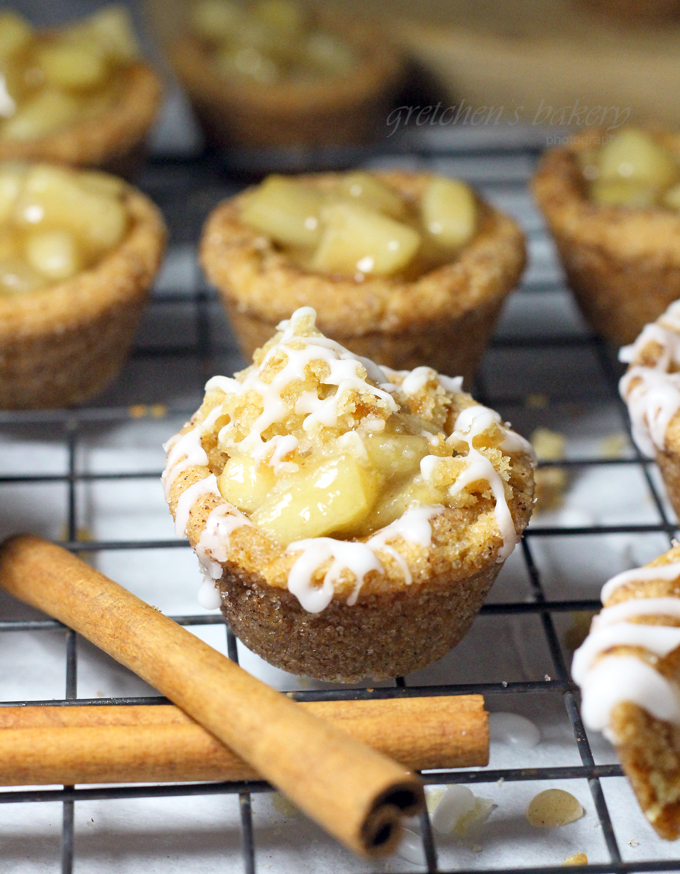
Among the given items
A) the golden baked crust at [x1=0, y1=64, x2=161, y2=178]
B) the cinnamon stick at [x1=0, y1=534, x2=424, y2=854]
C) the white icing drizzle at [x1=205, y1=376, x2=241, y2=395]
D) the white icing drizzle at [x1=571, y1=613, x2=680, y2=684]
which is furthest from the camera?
the golden baked crust at [x1=0, y1=64, x2=161, y2=178]

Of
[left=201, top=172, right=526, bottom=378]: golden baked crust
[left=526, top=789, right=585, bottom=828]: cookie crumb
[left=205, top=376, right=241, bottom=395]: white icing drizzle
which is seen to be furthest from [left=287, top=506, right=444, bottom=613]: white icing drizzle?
[left=201, top=172, right=526, bottom=378]: golden baked crust

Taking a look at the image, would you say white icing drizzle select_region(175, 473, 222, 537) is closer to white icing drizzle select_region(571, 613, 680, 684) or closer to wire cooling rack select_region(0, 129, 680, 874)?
wire cooling rack select_region(0, 129, 680, 874)

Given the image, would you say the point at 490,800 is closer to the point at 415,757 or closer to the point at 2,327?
the point at 415,757

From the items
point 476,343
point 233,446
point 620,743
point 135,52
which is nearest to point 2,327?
point 233,446

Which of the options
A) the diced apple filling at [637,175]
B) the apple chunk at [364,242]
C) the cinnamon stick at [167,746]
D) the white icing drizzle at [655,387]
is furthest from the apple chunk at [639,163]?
the cinnamon stick at [167,746]

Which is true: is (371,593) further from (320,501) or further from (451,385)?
(451,385)

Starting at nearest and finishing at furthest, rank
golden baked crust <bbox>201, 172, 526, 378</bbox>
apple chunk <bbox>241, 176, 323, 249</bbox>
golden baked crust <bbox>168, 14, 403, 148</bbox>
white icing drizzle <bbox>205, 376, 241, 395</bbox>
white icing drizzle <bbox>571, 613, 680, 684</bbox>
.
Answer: white icing drizzle <bbox>571, 613, 680, 684</bbox> → white icing drizzle <bbox>205, 376, 241, 395</bbox> → golden baked crust <bbox>201, 172, 526, 378</bbox> → apple chunk <bbox>241, 176, 323, 249</bbox> → golden baked crust <bbox>168, 14, 403, 148</bbox>

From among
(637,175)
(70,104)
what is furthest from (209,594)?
(70,104)
